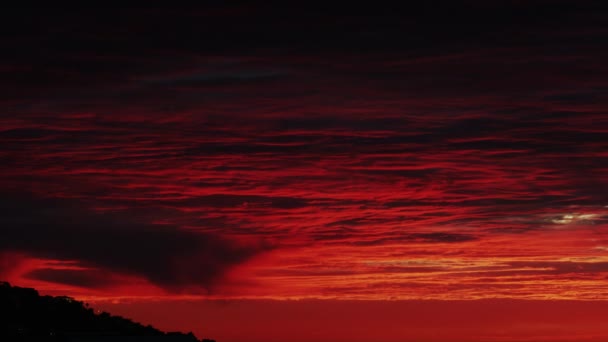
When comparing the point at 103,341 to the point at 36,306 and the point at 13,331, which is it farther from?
the point at 36,306

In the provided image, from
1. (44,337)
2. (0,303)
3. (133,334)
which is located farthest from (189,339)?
(0,303)

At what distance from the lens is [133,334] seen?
9944cm

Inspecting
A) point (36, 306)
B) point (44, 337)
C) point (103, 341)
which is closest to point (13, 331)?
point (44, 337)

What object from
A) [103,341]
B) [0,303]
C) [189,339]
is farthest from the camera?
[0,303]

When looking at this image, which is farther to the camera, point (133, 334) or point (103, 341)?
point (133, 334)

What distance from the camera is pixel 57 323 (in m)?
105

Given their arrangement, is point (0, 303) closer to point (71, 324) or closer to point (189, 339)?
point (71, 324)

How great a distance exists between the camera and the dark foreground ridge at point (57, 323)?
313ft

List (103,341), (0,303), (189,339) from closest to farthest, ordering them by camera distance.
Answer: (103,341), (189,339), (0,303)

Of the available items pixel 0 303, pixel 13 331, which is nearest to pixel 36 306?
pixel 0 303

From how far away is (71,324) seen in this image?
341ft

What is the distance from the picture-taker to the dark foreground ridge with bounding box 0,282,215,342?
95425 mm

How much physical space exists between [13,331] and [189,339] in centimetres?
1392

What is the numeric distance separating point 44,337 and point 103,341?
667 centimetres
